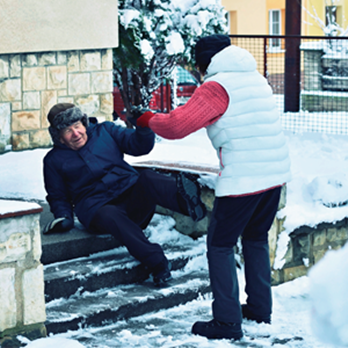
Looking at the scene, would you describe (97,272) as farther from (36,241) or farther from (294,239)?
(294,239)

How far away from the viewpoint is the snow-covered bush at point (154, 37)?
799cm

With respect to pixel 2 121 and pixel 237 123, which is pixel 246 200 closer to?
pixel 237 123

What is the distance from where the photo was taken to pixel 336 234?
5.16 m

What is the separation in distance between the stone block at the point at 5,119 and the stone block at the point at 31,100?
0.17 meters

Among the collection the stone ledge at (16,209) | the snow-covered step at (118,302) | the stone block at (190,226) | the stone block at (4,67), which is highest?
the stone block at (4,67)

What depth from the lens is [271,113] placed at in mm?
3520

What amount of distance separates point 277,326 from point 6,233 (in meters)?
1.60

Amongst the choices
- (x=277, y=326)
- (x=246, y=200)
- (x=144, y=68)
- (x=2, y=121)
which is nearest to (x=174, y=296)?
(x=277, y=326)

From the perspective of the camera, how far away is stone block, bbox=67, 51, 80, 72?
6402 millimetres

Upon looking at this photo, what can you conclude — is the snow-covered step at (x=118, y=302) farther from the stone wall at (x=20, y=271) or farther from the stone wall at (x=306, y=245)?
the stone wall at (x=306, y=245)

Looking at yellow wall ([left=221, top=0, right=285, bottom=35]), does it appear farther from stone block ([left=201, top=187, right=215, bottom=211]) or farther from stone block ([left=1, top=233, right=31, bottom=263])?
stone block ([left=1, top=233, right=31, bottom=263])

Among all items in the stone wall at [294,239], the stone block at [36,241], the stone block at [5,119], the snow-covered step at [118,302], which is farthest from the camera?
the stone block at [5,119]

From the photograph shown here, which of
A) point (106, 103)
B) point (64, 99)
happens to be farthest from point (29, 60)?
point (106, 103)

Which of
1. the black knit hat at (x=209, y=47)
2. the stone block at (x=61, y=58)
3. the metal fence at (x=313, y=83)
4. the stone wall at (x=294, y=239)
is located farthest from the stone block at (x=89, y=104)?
the metal fence at (x=313, y=83)
